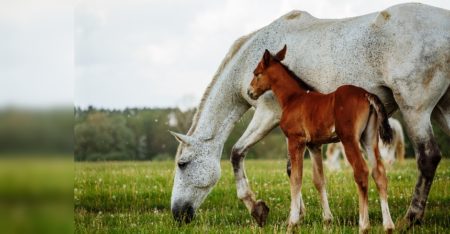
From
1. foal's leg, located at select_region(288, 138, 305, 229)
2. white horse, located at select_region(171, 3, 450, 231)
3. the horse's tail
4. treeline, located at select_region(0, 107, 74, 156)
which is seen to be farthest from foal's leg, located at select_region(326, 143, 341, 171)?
treeline, located at select_region(0, 107, 74, 156)

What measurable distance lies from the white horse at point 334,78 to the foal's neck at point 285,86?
1.84 feet

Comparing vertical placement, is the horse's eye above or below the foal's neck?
below

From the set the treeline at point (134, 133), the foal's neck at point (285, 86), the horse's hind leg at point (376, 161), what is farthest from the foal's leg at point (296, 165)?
the treeline at point (134, 133)

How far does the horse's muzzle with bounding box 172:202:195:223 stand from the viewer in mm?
6074

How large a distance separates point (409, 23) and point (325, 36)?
851 mm

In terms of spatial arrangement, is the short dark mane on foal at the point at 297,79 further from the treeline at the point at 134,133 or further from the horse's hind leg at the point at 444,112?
the treeline at the point at 134,133

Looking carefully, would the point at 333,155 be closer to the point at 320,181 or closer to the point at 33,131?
the point at 320,181

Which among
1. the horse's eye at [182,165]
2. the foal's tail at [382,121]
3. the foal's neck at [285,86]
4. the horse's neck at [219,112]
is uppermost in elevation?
the foal's neck at [285,86]

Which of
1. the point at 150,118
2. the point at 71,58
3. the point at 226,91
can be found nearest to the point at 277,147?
the point at 150,118

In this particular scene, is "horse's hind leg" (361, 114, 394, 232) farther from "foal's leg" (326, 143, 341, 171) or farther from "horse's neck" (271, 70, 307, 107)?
"foal's leg" (326, 143, 341, 171)

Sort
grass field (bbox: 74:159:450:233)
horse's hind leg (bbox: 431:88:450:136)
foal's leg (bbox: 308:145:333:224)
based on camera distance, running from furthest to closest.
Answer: horse's hind leg (bbox: 431:88:450:136) → foal's leg (bbox: 308:145:333:224) → grass field (bbox: 74:159:450:233)

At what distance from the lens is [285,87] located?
5.14 metres

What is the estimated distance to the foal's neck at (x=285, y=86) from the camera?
16.7 ft

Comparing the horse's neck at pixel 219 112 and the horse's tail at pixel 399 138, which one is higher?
the horse's neck at pixel 219 112
